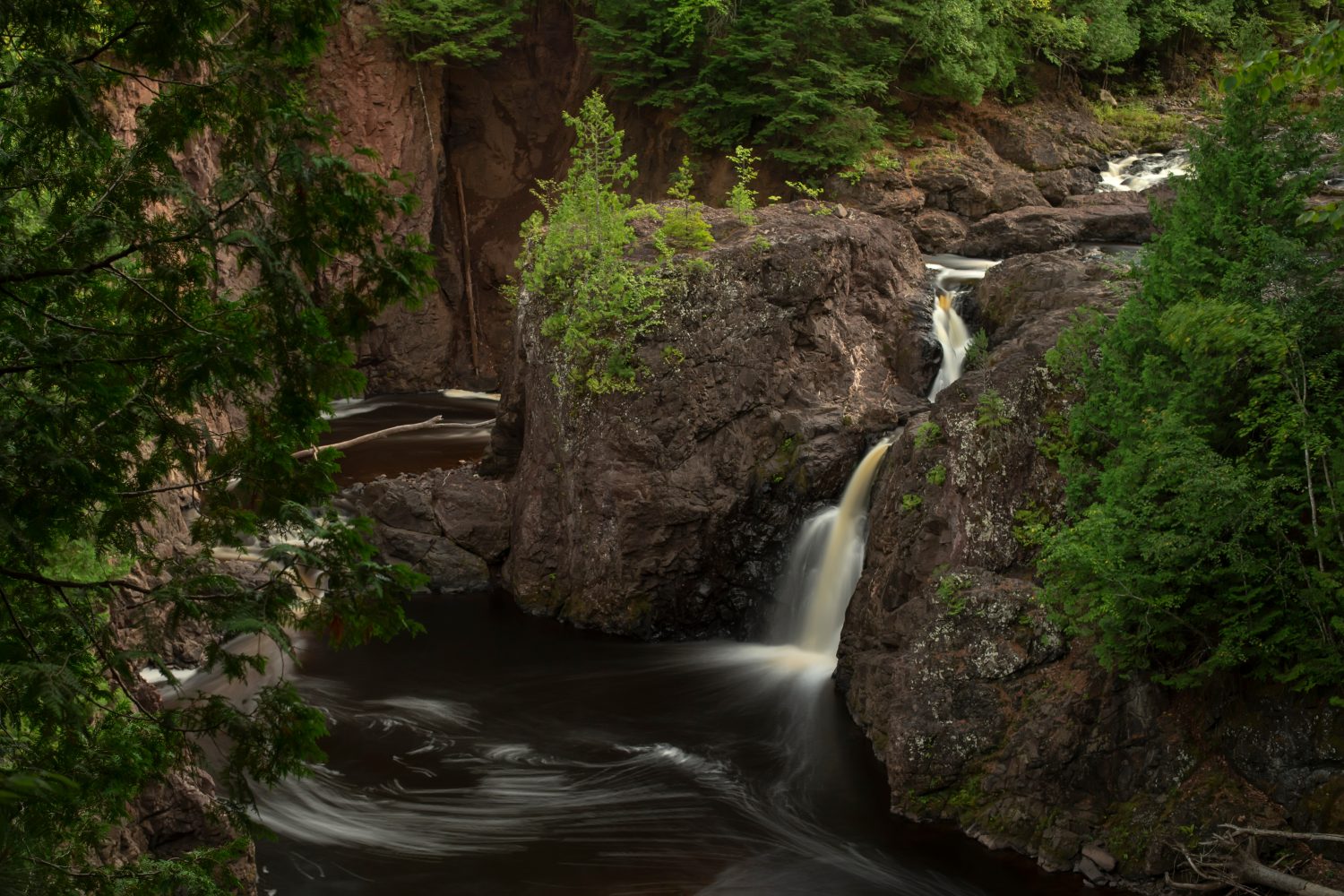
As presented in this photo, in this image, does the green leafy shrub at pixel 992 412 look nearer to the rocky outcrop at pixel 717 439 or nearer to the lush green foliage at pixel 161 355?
the rocky outcrop at pixel 717 439

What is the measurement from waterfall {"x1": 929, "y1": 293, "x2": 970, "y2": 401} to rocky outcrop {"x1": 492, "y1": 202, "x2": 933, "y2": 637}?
231 mm

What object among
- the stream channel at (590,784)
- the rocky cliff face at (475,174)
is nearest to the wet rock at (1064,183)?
the rocky cliff face at (475,174)

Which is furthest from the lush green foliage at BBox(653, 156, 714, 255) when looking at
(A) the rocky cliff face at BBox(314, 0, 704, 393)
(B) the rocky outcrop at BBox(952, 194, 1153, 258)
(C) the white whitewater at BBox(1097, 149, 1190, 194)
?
(A) the rocky cliff face at BBox(314, 0, 704, 393)

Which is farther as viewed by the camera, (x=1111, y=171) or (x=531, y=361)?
(x=1111, y=171)

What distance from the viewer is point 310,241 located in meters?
4.73

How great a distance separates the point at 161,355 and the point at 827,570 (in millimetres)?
9055

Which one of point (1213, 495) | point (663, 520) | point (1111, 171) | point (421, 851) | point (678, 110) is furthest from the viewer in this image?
point (678, 110)

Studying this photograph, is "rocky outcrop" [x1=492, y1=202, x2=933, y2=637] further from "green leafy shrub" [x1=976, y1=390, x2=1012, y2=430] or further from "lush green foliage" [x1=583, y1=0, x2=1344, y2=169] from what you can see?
"lush green foliage" [x1=583, y1=0, x2=1344, y2=169]

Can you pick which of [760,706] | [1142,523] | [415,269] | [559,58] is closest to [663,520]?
[760,706]

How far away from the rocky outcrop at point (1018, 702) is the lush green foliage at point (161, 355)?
5.84m

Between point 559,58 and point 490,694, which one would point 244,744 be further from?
point 559,58

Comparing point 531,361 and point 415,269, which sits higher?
point 415,269

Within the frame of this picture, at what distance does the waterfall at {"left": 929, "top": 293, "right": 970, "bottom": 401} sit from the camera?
14363 mm

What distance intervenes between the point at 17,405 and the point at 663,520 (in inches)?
356
